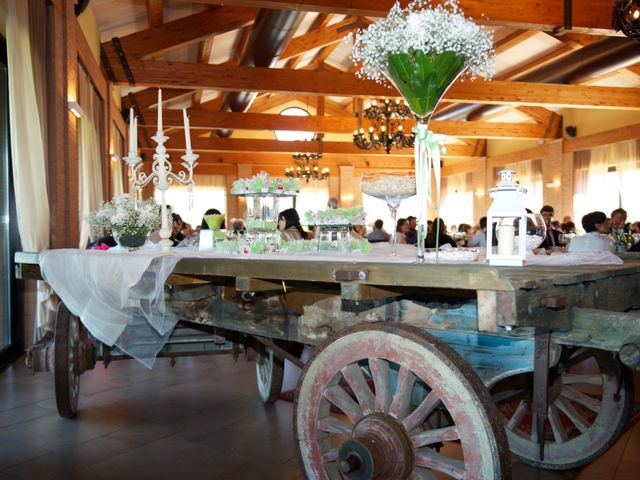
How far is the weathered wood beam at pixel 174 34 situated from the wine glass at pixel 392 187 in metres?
7.44

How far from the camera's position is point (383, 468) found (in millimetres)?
1646

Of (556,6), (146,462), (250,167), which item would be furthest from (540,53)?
(146,462)

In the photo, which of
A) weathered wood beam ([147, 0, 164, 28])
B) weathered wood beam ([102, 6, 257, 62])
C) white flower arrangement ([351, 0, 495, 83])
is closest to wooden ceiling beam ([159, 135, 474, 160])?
weathered wood beam ([102, 6, 257, 62])

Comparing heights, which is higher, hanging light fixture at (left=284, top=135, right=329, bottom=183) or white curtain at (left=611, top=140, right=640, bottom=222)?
hanging light fixture at (left=284, top=135, right=329, bottom=183)

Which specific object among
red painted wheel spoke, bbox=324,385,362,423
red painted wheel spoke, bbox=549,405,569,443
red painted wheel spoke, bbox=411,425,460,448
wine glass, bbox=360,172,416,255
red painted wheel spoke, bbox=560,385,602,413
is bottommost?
red painted wheel spoke, bbox=549,405,569,443

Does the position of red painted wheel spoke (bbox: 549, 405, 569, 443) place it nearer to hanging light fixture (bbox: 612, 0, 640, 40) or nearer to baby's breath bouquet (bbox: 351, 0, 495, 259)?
baby's breath bouquet (bbox: 351, 0, 495, 259)

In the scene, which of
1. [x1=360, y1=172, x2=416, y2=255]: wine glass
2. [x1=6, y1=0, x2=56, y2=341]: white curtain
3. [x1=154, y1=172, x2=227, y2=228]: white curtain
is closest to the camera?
[x1=360, y1=172, x2=416, y2=255]: wine glass

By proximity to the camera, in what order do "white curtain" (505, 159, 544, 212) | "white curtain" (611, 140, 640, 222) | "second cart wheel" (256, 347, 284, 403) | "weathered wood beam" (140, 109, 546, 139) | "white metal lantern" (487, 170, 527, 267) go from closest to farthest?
1. "white metal lantern" (487, 170, 527, 267)
2. "second cart wheel" (256, 347, 284, 403)
3. "weathered wood beam" (140, 109, 546, 139)
4. "white curtain" (611, 140, 640, 222)
5. "white curtain" (505, 159, 544, 212)

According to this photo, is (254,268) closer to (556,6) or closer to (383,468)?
(383,468)

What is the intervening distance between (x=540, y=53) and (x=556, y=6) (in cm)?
555

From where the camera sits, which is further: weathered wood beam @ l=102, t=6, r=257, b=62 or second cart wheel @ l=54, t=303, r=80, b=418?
weathered wood beam @ l=102, t=6, r=257, b=62

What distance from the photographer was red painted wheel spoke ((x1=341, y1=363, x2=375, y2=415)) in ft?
5.73

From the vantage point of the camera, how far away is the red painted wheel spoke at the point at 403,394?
1.64 m

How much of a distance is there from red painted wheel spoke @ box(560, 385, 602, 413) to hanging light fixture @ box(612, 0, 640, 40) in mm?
2309
